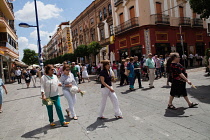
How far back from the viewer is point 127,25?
20828mm

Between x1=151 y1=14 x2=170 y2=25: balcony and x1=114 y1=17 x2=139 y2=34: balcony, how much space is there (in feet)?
6.35

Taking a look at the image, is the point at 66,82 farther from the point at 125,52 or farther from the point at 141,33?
the point at 125,52

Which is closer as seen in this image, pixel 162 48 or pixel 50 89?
pixel 50 89

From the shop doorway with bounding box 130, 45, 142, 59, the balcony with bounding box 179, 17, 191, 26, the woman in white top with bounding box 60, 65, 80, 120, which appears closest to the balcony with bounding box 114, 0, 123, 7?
the shop doorway with bounding box 130, 45, 142, 59

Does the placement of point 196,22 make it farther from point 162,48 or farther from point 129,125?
point 129,125

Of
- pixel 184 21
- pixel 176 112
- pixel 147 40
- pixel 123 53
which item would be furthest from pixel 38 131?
pixel 184 21

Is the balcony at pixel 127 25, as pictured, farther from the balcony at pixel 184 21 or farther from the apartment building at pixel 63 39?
the apartment building at pixel 63 39

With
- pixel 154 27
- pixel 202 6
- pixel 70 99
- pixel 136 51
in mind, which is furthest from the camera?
pixel 136 51

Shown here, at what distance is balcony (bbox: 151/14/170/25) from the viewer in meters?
19.0

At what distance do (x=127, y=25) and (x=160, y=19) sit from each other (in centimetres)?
386

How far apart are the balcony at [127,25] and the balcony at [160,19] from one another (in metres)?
1.93

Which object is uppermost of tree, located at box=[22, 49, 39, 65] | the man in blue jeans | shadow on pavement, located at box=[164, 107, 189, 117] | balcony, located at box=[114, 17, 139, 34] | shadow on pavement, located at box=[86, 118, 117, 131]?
tree, located at box=[22, 49, 39, 65]

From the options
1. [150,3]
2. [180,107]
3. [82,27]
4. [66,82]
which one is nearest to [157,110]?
[180,107]

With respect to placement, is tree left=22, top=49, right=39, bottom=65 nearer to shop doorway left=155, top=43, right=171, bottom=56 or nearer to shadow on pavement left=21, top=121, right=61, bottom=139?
shop doorway left=155, top=43, right=171, bottom=56
